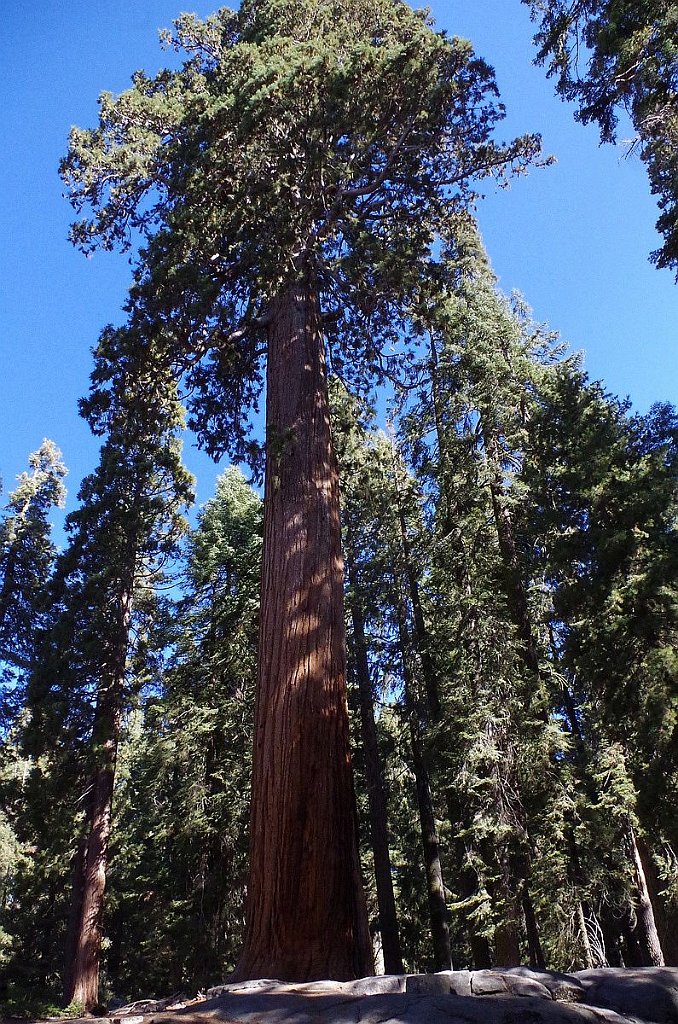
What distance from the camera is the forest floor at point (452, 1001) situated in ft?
9.29

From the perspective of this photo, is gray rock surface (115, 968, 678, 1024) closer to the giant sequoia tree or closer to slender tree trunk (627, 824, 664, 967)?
the giant sequoia tree

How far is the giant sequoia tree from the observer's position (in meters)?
4.86

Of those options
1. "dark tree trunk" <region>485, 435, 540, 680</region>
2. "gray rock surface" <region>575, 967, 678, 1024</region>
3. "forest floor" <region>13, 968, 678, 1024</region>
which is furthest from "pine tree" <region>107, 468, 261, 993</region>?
"gray rock surface" <region>575, 967, 678, 1024</region>

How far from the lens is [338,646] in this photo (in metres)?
5.41

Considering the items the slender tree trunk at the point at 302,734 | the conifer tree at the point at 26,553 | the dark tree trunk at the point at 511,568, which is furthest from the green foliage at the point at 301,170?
the conifer tree at the point at 26,553

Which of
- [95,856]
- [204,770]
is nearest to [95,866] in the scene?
[95,856]

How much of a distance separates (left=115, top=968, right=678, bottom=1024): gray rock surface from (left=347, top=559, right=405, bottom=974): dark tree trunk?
10246 millimetres

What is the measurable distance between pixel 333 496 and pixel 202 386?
373cm

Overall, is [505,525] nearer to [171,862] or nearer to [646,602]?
[646,602]

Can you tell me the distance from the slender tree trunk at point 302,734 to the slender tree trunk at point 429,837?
794cm

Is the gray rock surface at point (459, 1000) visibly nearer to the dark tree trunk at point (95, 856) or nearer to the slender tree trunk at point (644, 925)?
the slender tree trunk at point (644, 925)

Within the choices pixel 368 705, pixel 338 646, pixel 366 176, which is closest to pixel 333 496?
pixel 338 646

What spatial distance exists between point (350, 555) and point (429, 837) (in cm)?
581

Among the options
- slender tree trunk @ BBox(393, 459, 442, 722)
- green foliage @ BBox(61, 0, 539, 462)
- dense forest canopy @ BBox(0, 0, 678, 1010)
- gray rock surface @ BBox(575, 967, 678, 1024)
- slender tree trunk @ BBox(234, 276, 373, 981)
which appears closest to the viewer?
gray rock surface @ BBox(575, 967, 678, 1024)
